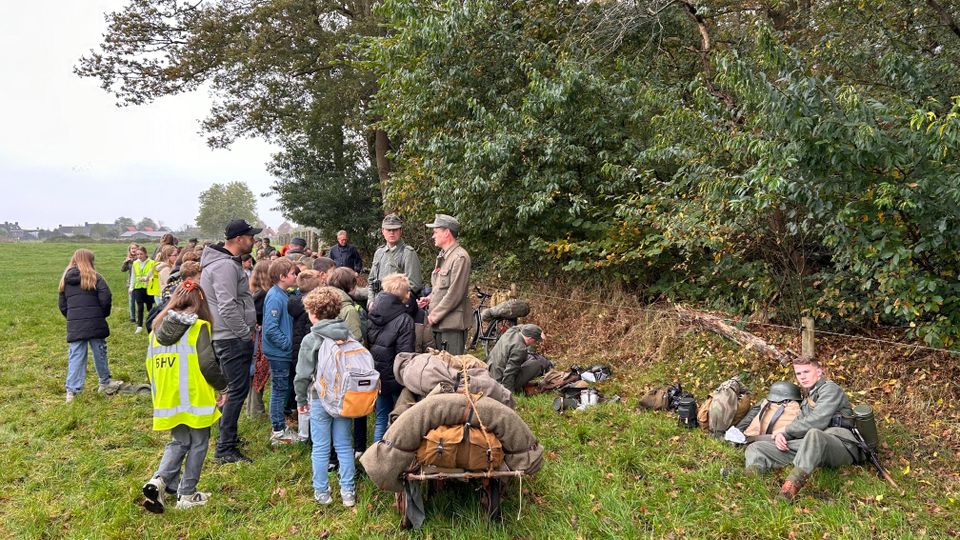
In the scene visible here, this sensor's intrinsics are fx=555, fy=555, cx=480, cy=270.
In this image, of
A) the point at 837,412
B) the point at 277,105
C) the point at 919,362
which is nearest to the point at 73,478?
the point at 837,412

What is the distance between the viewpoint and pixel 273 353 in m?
5.12

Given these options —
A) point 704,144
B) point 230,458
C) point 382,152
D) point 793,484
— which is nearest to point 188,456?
point 230,458

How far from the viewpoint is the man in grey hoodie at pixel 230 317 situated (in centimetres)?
449

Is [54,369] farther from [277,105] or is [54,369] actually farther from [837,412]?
[277,105]

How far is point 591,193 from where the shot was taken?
874 cm

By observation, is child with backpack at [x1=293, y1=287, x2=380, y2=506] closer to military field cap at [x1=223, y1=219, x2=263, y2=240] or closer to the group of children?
the group of children

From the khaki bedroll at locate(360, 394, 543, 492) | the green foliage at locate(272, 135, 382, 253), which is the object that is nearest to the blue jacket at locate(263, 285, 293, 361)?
the khaki bedroll at locate(360, 394, 543, 492)

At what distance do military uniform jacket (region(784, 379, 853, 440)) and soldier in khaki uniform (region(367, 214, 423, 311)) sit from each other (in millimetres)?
3683

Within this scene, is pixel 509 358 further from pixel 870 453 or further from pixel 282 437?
pixel 870 453

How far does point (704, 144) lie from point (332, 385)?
5.15m

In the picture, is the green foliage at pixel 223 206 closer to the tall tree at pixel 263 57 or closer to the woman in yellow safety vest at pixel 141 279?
the tall tree at pixel 263 57

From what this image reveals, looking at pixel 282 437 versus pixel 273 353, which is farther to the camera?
pixel 273 353

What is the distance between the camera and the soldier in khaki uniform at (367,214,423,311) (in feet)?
20.0

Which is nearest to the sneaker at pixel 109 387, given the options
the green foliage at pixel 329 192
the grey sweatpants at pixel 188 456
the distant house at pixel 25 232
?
the grey sweatpants at pixel 188 456
